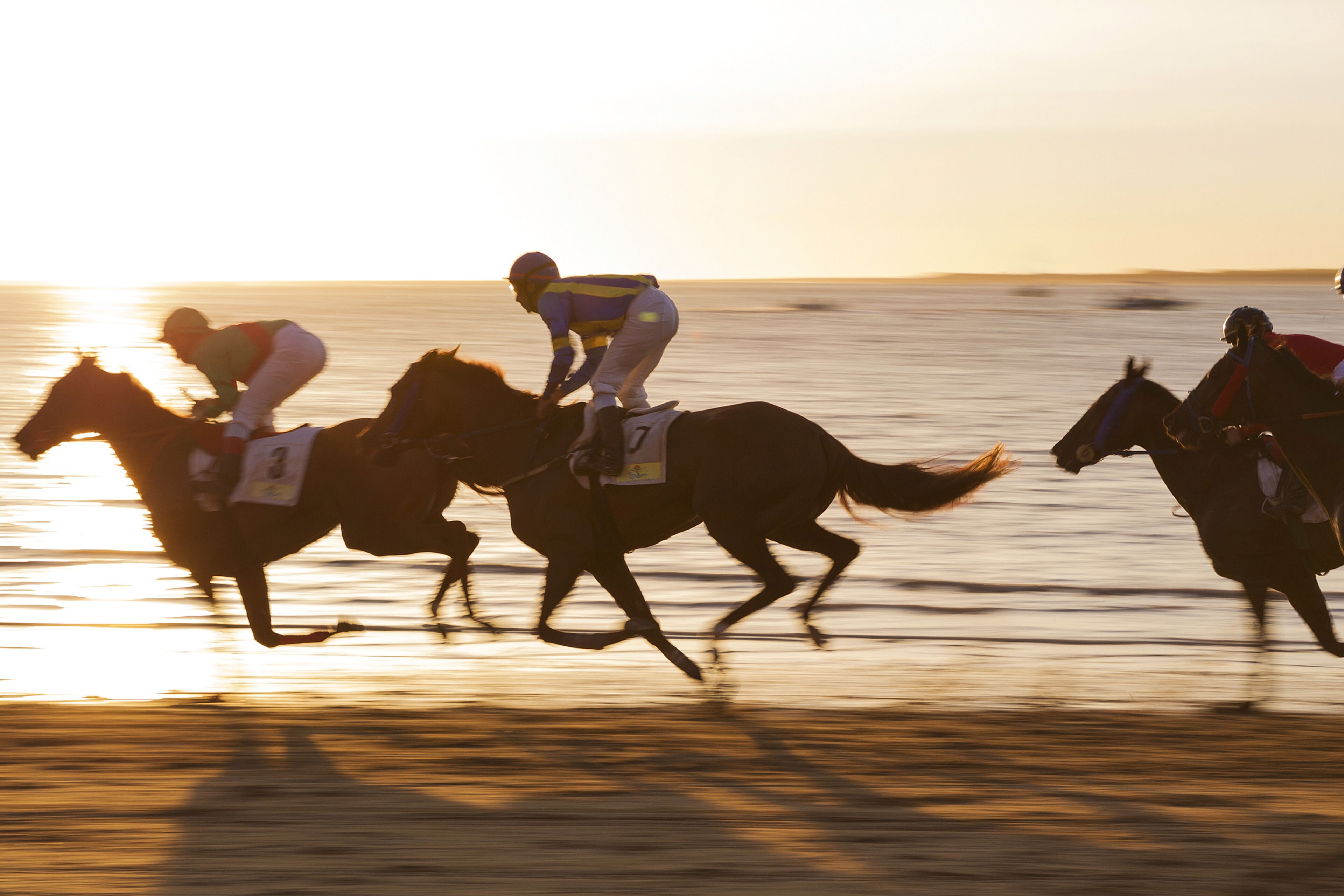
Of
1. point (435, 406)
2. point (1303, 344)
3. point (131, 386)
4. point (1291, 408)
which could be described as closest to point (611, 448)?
point (435, 406)

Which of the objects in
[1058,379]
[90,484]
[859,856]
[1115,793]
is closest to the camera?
[859,856]

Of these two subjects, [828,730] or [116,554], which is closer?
[828,730]

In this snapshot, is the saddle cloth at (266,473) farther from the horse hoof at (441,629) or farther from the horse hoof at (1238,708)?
the horse hoof at (1238,708)

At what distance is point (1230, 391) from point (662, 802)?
3734mm

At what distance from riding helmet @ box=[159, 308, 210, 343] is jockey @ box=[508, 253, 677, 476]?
1.98m

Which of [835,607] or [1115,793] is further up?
[1115,793]

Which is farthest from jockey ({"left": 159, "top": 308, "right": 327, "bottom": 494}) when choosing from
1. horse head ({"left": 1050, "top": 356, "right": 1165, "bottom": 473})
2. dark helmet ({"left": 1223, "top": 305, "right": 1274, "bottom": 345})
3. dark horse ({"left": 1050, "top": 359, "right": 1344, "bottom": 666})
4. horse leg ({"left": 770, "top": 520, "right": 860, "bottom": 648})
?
dark helmet ({"left": 1223, "top": 305, "right": 1274, "bottom": 345})

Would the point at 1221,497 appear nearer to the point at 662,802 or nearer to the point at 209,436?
the point at 662,802

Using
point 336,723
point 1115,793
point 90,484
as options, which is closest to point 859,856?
point 1115,793

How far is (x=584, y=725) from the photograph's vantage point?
25.6 ft

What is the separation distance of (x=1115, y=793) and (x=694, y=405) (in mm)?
20141

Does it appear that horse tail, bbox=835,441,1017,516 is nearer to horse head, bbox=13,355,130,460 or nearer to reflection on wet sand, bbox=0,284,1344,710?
reflection on wet sand, bbox=0,284,1344,710

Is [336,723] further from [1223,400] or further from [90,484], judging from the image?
[90,484]

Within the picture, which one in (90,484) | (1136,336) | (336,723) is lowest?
(1136,336)
